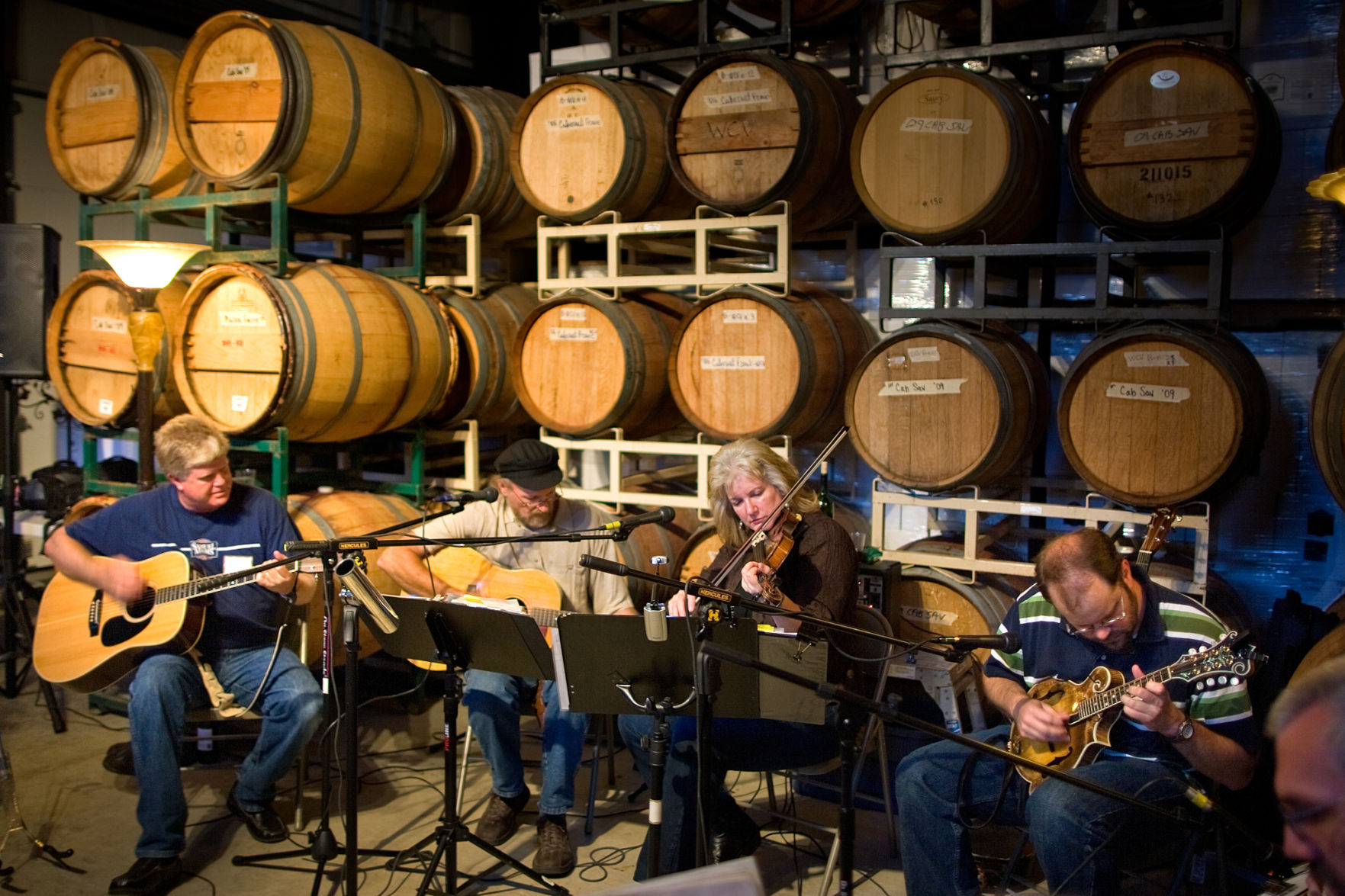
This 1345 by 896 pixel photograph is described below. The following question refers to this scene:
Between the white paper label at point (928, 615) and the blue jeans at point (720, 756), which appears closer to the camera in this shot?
the blue jeans at point (720, 756)

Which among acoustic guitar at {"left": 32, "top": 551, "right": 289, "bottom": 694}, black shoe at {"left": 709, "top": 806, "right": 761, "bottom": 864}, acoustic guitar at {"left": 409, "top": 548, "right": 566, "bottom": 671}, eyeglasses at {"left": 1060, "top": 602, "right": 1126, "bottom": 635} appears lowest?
black shoe at {"left": 709, "top": 806, "right": 761, "bottom": 864}

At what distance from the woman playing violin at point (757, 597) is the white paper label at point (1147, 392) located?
1163mm

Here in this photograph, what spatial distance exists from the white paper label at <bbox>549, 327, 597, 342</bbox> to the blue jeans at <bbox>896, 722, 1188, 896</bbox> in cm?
251

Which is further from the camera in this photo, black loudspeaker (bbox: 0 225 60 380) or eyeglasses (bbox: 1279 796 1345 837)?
black loudspeaker (bbox: 0 225 60 380)

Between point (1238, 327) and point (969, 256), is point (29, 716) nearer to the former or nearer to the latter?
point (969, 256)

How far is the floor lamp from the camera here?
14.8ft

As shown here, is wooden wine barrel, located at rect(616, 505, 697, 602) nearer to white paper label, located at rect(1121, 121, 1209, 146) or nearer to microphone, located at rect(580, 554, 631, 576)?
microphone, located at rect(580, 554, 631, 576)

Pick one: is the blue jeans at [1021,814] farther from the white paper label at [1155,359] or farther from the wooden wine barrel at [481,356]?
the wooden wine barrel at [481,356]

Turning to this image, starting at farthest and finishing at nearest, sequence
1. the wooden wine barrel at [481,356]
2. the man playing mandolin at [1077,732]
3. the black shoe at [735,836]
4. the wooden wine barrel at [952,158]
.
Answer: the wooden wine barrel at [481,356]
the wooden wine barrel at [952,158]
the black shoe at [735,836]
the man playing mandolin at [1077,732]

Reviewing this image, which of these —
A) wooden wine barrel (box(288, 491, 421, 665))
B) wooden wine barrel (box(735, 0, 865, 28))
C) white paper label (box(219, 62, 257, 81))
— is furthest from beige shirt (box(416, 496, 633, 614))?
wooden wine barrel (box(735, 0, 865, 28))

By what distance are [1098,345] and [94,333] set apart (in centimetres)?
478

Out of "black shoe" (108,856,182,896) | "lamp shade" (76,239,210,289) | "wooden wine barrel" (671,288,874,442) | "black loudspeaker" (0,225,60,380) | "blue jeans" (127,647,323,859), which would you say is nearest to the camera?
"black shoe" (108,856,182,896)

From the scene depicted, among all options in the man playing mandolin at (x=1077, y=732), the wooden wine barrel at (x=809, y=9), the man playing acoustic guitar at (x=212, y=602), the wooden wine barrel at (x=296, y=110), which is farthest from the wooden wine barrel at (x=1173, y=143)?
the man playing acoustic guitar at (x=212, y=602)

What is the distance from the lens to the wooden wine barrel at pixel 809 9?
5465 mm
